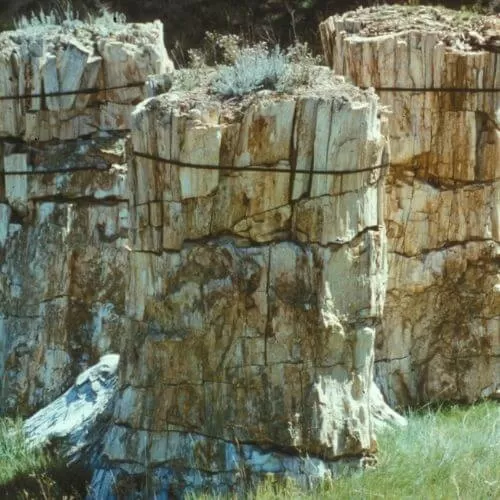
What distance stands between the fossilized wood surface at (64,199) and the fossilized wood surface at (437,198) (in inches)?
61.1

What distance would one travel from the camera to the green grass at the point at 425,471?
5.74 metres

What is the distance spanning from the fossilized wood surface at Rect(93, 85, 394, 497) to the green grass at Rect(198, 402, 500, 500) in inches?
7.3

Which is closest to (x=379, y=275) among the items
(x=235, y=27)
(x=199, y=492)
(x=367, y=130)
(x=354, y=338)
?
(x=354, y=338)

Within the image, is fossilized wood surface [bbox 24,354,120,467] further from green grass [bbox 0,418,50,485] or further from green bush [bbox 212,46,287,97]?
green bush [bbox 212,46,287,97]

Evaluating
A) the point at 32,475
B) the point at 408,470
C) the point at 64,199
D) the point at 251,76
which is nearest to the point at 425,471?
the point at 408,470

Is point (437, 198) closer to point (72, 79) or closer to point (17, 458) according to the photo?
point (72, 79)

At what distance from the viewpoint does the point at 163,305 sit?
6.07 m

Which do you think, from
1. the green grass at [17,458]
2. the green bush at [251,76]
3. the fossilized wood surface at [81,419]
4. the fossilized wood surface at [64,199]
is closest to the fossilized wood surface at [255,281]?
the green bush at [251,76]

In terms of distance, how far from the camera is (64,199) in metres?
8.42

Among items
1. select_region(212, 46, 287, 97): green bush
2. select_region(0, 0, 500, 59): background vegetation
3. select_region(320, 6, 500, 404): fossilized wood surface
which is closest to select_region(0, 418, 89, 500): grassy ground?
select_region(212, 46, 287, 97): green bush

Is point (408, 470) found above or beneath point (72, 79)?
beneath

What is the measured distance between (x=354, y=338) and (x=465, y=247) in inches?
92.4

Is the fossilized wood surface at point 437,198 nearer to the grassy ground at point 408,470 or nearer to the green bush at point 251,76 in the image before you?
the grassy ground at point 408,470

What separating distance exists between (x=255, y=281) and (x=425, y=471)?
3.91ft
